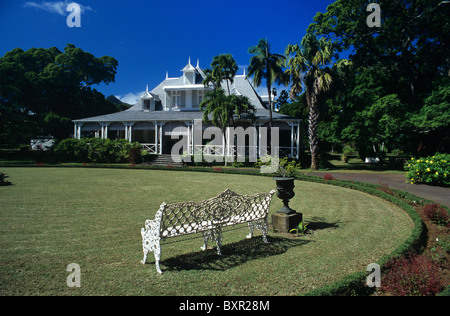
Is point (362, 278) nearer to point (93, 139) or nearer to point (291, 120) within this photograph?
point (291, 120)

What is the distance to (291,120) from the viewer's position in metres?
25.6

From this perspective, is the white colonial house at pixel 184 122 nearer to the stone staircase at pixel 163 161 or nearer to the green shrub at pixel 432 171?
the stone staircase at pixel 163 161

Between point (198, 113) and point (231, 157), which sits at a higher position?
point (198, 113)

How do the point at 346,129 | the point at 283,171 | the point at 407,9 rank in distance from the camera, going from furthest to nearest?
the point at 346,129 → the point at 407,9 → the point at 283,171

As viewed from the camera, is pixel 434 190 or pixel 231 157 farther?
pixel 231 157

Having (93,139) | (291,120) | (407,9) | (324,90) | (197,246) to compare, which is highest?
(407,9)

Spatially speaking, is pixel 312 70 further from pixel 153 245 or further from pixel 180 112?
pixel 153 245

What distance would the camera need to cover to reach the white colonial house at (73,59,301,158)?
26734mm

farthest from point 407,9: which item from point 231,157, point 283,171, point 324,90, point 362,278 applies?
point 362,278

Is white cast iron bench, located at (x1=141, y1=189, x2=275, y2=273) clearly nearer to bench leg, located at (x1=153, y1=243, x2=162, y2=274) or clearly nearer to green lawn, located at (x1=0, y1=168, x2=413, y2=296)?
bench leg, located at (x1=153, y1=243, x2=162, y2=274)

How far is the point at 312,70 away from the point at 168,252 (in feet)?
72.0

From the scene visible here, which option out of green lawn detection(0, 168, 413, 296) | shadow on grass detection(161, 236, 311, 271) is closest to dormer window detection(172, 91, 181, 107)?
green lawn detection(0, 168, 413, 296)

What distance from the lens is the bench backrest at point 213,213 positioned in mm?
4674

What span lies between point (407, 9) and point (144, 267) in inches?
1093
